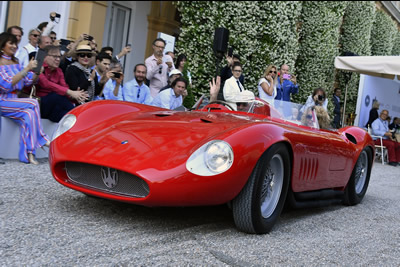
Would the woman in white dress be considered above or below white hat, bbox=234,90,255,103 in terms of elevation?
above

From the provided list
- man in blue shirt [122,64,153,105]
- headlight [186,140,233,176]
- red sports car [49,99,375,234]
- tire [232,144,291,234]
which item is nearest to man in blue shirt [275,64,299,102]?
man in blue shirt [122,64,153,105]

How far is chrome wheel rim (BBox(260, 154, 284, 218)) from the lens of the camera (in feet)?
12.9

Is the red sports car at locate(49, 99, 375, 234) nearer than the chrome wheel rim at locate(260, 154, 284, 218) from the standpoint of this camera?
Yes

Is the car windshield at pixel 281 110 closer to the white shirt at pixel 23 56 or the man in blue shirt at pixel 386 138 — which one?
the white shirt at pixel 23 56

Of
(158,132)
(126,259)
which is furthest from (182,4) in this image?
(126,259)

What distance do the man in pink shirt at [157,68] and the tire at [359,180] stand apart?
4.20 m

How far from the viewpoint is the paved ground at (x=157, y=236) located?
294 cm

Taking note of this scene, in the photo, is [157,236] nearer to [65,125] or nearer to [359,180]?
[65,125]

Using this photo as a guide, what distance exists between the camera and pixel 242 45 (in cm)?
1274

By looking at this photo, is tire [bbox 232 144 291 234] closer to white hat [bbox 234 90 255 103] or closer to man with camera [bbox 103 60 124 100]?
white hat [bbox 234 90 255 103]

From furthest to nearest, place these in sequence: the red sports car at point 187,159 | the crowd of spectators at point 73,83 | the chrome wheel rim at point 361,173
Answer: the chrome wheel rim at point 361,173 < the crowd of spectators at point 73,83 < the red sports car at point 187,159

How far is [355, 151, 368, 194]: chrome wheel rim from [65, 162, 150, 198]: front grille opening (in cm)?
352

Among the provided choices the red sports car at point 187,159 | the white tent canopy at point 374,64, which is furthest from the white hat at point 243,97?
the white tent canopy at point 374,64

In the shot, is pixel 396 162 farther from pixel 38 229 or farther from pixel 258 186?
pixel 38 229
